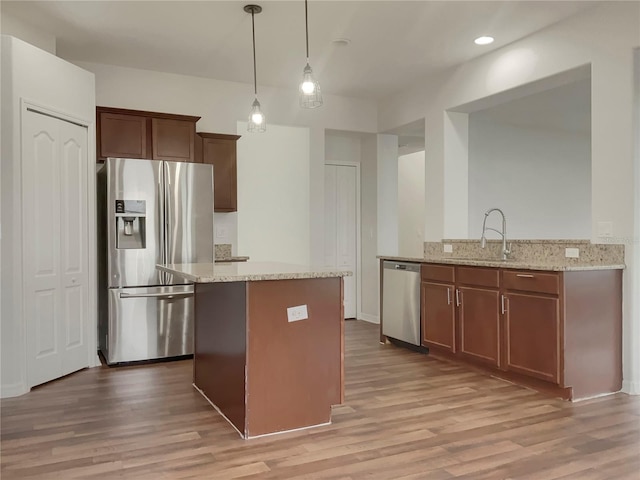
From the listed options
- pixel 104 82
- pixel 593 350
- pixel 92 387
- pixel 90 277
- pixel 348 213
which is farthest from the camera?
pixel 348 213

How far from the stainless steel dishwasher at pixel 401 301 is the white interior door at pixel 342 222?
1393mm

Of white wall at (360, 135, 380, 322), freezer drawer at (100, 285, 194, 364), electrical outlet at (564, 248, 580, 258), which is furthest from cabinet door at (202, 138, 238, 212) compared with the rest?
electrical outlet at (564, 248, 580, 258)

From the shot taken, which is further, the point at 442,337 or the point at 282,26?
the point at 442,337

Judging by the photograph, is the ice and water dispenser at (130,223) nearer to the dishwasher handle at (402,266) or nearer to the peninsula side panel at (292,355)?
the peninsula side panel at (292,355)

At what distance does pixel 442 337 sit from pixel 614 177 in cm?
186

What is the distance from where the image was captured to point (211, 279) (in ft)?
8.30

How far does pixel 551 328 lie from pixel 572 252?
0.75 m

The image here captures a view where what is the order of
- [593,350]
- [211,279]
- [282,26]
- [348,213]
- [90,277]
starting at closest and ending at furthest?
1. [211,279]
2. [593,350]
3. [282,26]
4. [90,277]
5. [348,213]

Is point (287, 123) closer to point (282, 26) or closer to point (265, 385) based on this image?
point (282, 26)

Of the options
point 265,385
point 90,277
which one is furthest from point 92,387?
point 265,385

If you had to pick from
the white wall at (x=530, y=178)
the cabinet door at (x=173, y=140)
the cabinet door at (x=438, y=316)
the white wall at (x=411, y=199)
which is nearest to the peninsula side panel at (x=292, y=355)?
the cabinet door at (x=438, y=316)

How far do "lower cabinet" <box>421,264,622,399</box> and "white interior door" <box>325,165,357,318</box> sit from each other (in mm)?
2734

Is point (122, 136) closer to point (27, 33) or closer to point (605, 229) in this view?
point (27, 33)

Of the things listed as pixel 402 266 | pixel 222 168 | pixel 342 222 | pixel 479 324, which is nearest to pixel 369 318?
pixel 342 222
